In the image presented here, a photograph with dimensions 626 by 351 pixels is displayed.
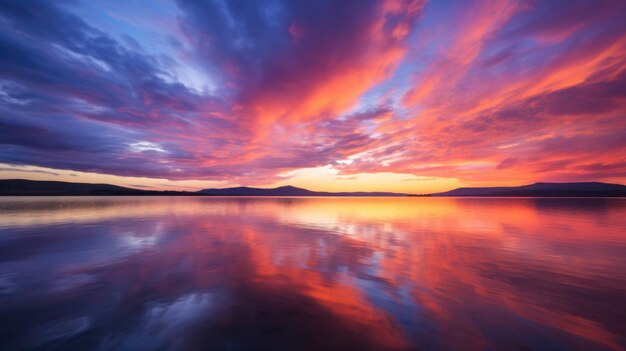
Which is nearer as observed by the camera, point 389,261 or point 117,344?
point 117,344

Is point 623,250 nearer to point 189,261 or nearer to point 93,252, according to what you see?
point 189,261

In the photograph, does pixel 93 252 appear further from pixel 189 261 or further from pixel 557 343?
pixel 557 343

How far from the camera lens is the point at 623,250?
16297 millimetres

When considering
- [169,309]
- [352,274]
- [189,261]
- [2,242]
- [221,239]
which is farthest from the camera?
[221,239]

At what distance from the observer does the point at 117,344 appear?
5930 mm

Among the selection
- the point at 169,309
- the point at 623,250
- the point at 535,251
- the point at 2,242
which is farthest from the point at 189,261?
the point at 623,250

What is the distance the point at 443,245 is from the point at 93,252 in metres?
23.1

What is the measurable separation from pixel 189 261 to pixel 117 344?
7.60 metres

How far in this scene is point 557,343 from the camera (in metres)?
6.12

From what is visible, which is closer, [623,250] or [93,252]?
[93,252]

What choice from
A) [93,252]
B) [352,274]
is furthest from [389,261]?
[93,252]

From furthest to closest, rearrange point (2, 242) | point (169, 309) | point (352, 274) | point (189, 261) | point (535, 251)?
1. point (2, 242)
2. point (535, 251)
3. point (189, 261)
4. point (352, 274)
5. point (169, 309)

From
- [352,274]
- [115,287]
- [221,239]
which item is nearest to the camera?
[115,287]

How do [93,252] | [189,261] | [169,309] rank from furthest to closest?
[93,252] < [189,261] < [169,309]
